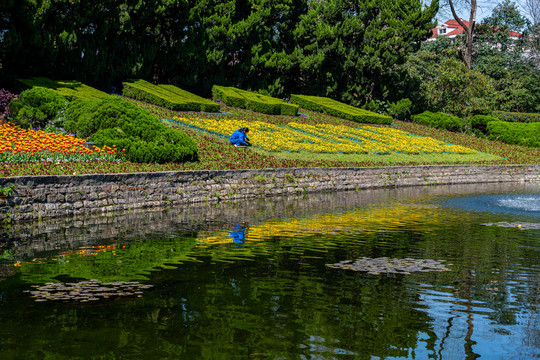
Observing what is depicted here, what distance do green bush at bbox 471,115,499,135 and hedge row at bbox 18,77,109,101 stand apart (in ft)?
92.8

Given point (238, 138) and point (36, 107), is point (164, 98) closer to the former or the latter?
point (238, 138)

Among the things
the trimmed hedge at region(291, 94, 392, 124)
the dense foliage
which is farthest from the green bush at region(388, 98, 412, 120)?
the trimmed hedge at region(291, 94, 392, 124)

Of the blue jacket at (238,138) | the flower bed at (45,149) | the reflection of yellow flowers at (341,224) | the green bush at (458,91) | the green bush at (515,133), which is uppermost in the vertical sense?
the green bush at (458,91)

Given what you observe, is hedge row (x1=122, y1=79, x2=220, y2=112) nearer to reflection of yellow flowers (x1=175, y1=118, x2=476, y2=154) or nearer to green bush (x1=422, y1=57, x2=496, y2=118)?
reflection of yellow flowers (x1=175, y1=118, x2=476, y2=154)

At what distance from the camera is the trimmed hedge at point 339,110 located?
37.6 metres

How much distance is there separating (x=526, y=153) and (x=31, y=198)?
106 feet

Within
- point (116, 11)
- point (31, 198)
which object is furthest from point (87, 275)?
point (116, 11)

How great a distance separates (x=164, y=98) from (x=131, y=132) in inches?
407

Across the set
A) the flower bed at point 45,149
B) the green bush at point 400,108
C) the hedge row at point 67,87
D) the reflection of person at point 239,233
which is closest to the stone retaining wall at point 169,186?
the flower bed at point 45,149

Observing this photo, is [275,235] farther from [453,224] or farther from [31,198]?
[31,198]

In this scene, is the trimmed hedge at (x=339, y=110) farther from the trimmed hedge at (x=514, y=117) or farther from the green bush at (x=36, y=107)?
the green bush at (x=36, y=107)

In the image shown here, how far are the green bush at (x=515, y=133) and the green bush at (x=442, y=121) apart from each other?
6.26 ft

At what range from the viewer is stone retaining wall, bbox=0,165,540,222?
42.8ft

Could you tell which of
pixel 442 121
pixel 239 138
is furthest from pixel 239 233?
pixel 442 121
